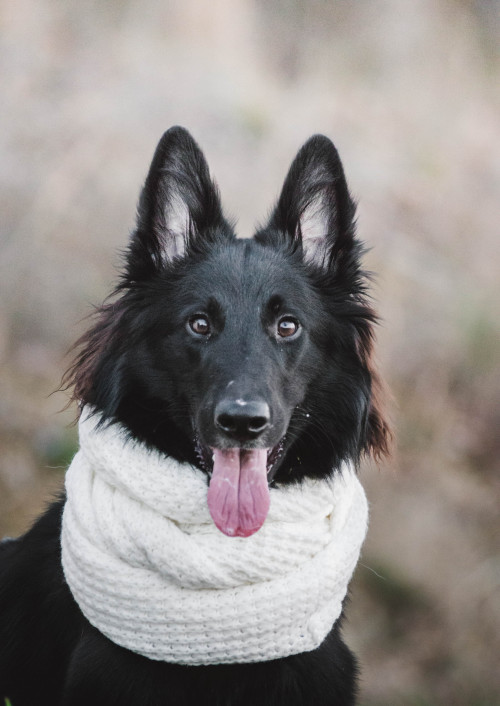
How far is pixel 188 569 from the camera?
2.15 metres

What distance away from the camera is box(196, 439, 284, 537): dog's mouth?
207 cm

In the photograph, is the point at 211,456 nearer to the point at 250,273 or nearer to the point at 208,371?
the point at 208,371

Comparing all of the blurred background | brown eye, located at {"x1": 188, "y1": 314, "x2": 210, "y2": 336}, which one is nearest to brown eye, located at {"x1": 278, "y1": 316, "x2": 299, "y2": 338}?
brown eye, located at {"x1": 188, "y1": 314, "x2": 210, "y2": 336}

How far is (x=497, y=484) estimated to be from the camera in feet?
16.6

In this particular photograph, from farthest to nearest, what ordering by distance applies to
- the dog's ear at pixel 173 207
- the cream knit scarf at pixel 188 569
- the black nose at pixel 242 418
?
the dog's ear at pixel 173 207 → the cream knit scarf at pixel 188 569 → the black nose at pixel 242 418

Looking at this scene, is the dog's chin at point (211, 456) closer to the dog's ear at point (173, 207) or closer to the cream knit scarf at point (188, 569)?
the cream knit scarf at point (188, 569)

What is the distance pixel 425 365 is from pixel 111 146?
2.88 metres

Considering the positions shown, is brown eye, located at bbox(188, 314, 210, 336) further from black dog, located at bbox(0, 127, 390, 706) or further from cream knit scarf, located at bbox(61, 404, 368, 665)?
cream knit scarf, located at bbox(61, 404, 368, 665)

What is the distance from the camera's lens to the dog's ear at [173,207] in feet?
7.58

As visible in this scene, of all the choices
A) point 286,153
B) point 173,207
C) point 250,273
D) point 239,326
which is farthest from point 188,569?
point 286,153

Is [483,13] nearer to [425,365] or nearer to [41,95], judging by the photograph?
[425,365]

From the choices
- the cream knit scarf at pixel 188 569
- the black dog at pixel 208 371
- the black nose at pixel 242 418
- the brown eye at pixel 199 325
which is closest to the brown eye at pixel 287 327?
the black dog at pixel 208 371

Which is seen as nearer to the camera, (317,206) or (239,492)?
(239,492)

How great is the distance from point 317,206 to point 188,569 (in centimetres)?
127
